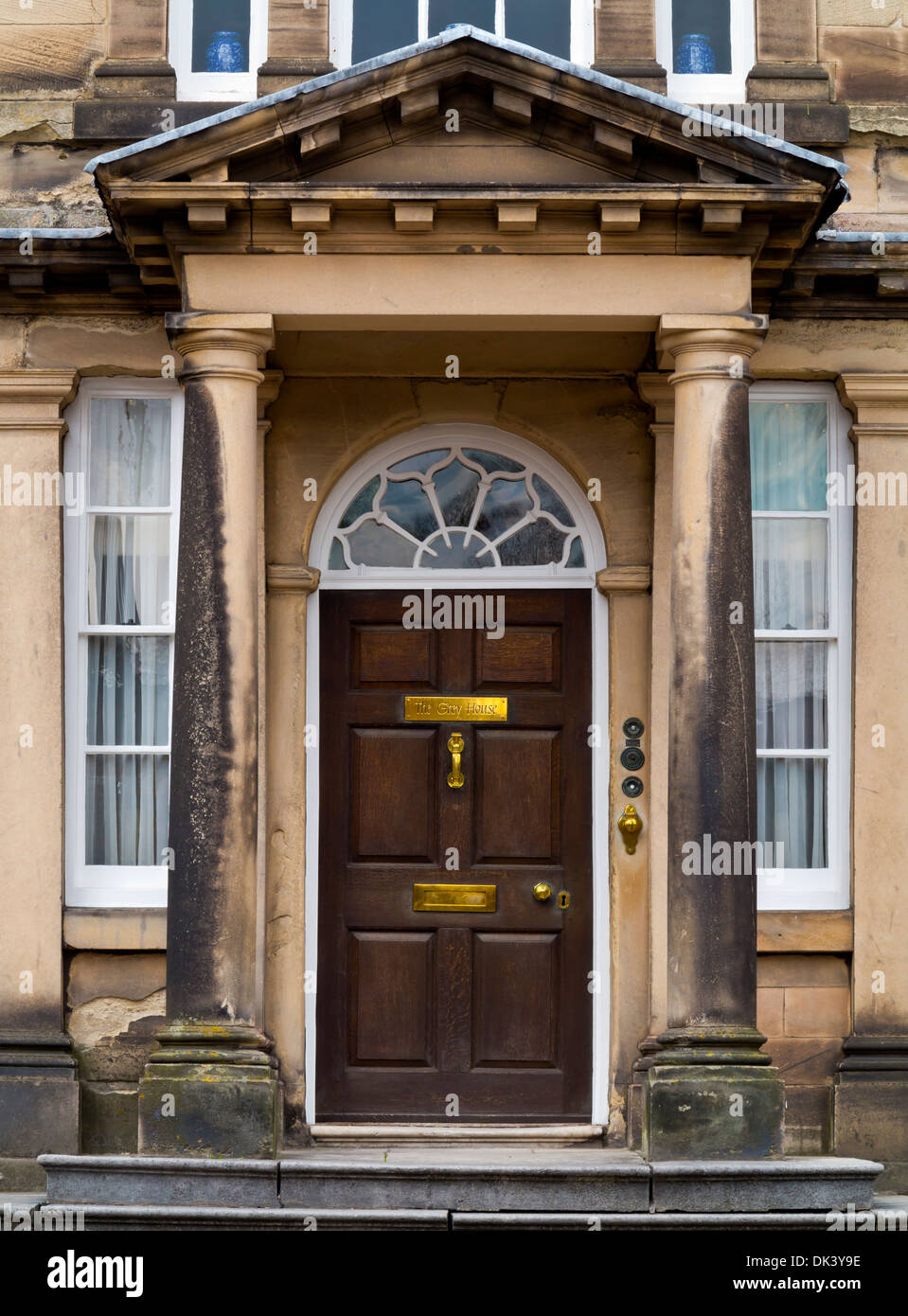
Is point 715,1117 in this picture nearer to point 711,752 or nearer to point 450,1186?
point 450,1186

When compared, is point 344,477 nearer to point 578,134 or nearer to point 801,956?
point 578,134

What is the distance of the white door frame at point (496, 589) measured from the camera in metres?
8.19

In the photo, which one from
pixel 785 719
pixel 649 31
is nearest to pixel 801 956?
pixel 785 719

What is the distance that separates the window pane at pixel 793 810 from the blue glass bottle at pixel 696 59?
10.5 ft

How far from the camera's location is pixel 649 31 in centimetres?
834

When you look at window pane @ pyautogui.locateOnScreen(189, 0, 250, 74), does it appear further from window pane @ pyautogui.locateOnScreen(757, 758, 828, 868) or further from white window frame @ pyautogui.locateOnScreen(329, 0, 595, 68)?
window pane @ pyautogui.locateOnScreen(757, 758, 828, 868)

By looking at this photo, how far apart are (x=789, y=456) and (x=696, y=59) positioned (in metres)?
1.90

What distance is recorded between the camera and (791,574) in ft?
27.2

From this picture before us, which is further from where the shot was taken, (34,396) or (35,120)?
(35,120)

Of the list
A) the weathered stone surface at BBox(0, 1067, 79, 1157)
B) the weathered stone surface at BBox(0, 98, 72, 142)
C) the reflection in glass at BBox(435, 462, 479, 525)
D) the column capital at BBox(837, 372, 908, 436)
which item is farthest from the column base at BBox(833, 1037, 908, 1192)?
the weathered stone surface at BBox(0, 98, 72, 142)

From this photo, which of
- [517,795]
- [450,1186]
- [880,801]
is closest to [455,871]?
[517,795]

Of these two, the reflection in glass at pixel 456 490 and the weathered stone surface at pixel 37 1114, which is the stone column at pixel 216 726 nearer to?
the weathered stone surface at pixel 37 1114

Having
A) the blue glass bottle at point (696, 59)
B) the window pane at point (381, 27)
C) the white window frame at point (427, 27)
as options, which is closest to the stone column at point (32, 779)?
the white window frame at point (427, 27)

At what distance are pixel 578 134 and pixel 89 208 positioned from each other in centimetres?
238
